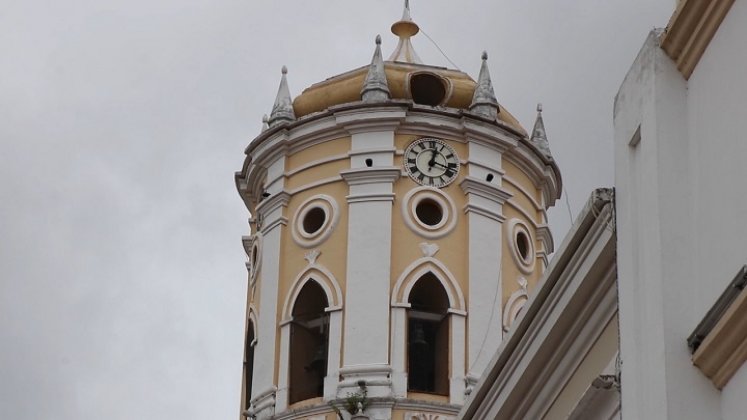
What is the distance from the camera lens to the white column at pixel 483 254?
A: 29.0m

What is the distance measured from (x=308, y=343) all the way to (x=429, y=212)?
99.0 inches

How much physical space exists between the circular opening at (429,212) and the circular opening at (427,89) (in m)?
1.66

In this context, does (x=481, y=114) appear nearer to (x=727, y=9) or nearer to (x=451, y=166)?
(x=451, y=166)

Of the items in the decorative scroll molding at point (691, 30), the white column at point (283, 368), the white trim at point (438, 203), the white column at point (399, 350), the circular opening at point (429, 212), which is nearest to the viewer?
the decorative scroll molding at point (691, 30)

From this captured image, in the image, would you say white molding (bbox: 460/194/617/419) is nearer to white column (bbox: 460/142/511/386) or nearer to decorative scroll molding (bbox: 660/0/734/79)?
decorative scroll molding (bbox: 660/0/734/79)

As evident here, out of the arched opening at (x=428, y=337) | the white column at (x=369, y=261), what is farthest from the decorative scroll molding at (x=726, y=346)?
the arched opening at (x=428, y=337)

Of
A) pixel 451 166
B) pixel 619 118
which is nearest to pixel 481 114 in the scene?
pixel 451 166

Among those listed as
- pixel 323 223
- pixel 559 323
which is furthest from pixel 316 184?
pixel 559 323

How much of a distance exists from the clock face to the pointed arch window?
3306mm

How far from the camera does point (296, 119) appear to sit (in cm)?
3064

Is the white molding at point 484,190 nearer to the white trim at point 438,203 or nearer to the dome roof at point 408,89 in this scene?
the white trim at point 438,203

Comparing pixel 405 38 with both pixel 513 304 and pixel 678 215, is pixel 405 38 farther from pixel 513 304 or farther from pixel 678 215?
pixel 678 215

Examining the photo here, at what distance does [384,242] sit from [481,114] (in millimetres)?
2483

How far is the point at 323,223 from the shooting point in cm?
2975
